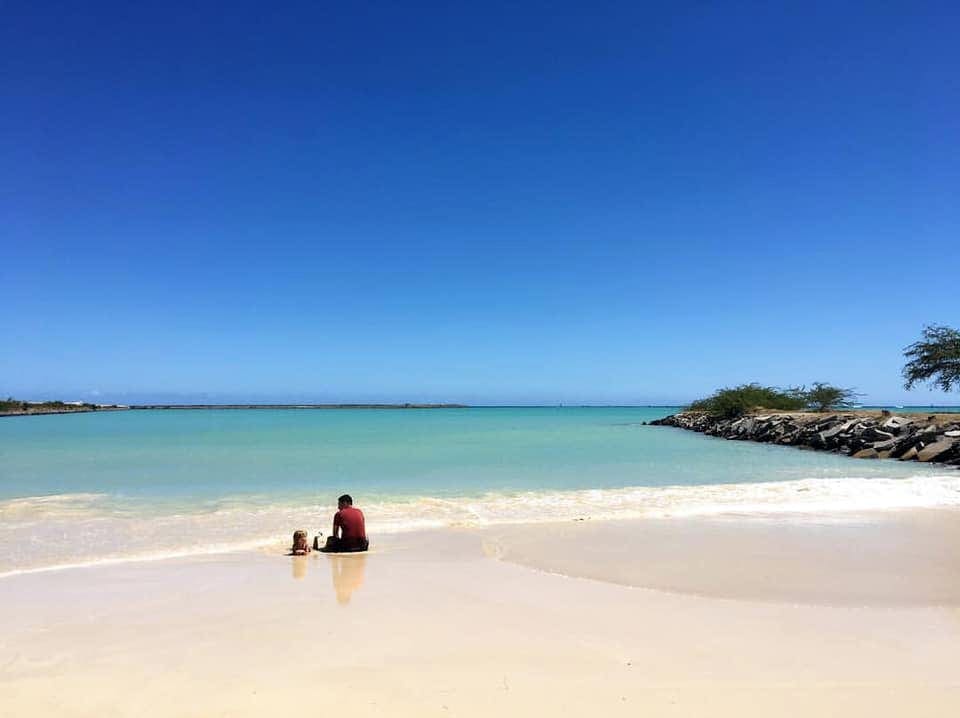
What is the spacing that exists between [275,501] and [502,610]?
9249mm

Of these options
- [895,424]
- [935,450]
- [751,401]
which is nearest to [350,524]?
[935,450]

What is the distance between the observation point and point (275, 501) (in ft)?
45.7

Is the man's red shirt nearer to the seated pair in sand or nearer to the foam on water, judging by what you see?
the seated pair in sand

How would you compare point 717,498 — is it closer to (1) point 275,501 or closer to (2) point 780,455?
(1) point 275,501

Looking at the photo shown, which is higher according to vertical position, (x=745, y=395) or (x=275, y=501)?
(x=745, y=395)

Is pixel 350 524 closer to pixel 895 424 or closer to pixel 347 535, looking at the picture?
pixel 347 535

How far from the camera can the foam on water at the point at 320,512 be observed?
949 cm

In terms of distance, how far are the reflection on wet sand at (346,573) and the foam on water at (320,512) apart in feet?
5.13

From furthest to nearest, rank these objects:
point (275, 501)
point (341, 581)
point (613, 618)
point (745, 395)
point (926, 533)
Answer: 1. point (745, 395)
2. point (275, 501)
3. point (926, 533)
4. point (341, 581)
5. point (613, 618)

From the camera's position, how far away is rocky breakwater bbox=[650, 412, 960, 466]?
2288 centimetres

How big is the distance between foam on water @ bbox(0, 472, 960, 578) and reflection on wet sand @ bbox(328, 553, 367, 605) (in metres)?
1.56

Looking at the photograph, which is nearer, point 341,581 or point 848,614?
point 848,614

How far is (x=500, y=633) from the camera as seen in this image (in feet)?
18.0

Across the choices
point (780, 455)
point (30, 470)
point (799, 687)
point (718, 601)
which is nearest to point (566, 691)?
point (799, 687)
